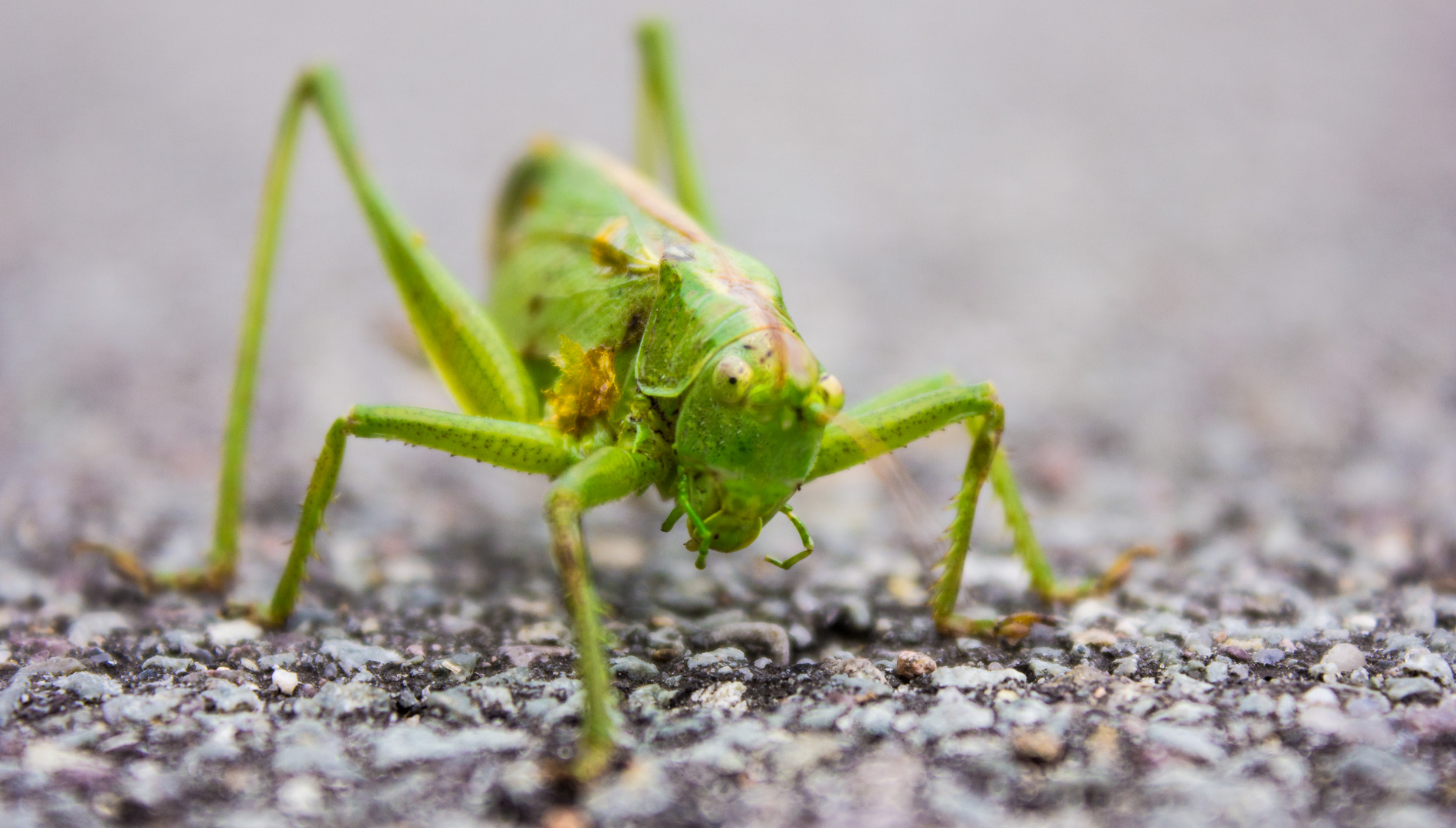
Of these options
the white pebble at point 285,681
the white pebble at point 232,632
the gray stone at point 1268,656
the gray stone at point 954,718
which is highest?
the white pebble at point 232,632

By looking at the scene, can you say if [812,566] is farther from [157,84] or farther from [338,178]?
[157,84]

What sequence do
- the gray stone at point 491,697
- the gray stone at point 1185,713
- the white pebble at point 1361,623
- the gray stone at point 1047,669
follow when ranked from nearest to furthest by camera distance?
the gray stone at point 1185,713
the gray stone at point 491,697
the gray stone at point 1047,669
the white pebble at point 1361,623

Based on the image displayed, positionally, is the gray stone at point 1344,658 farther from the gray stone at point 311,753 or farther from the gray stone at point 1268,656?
the gray stone at point 311,753

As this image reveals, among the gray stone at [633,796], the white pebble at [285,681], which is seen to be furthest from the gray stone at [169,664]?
the gray stone at [633,796]

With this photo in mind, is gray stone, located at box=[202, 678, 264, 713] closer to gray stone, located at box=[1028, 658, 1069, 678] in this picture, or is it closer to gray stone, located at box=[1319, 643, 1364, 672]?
gray stone, located at box=[1028, 658, 1069, 678]

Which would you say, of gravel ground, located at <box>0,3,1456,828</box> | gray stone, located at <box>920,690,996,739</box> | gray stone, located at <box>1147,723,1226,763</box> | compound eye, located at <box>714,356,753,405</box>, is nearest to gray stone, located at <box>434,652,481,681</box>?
gravel ground, located at <box>0,3,1456,828</box>
